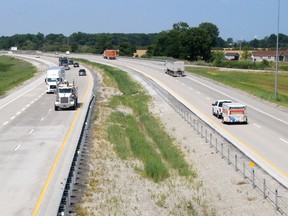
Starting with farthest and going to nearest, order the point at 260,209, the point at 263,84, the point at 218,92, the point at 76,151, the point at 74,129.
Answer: the point at 263,84
the point at 218,92
the point at 74,129
the point at 76,151
the point at 260,209

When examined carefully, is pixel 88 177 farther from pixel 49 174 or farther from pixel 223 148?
pixel 223 148

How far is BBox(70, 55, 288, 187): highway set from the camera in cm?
3225

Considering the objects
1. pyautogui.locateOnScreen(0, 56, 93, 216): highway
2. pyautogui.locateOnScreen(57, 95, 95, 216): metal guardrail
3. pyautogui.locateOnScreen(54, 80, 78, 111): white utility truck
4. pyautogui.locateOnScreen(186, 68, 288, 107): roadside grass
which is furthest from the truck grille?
pyautogui.locateOnScreen(186, 68, 288, 107): roadside grass

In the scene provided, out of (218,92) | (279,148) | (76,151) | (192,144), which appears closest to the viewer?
(76,151)

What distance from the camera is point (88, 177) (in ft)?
93.2

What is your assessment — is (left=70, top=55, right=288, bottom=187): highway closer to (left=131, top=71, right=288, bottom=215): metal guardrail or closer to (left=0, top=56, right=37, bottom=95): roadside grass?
(left=131, top=71, right=288, bottom=215): metal guardrail

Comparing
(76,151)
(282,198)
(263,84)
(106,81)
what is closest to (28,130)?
(76,151)

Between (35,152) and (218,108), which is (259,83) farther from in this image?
(35,152)

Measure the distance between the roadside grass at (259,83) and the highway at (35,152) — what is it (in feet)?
69.7

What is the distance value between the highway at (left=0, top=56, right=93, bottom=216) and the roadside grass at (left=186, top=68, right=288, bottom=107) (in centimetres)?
2124

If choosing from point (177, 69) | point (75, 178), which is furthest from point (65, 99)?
point (177, 69)

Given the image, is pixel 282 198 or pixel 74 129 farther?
pixel 74 129

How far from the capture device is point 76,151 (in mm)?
33188

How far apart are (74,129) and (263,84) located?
6086 centimetres
